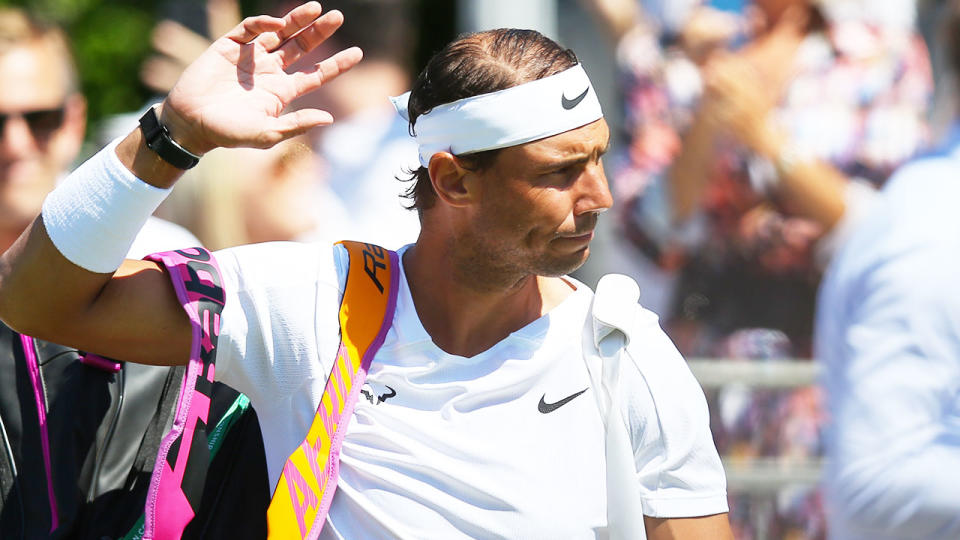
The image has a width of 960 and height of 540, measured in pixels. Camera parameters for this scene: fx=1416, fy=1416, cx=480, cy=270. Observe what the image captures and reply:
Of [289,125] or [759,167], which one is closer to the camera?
[289,125]

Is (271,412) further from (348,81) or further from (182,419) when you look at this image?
(348,81)

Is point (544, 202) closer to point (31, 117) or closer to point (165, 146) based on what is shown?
point (165, 146)

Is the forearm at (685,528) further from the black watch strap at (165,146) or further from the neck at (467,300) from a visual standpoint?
the black watch strap at (165,146)

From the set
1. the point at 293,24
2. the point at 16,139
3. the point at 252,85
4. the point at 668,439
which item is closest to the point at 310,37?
the point at 293,24

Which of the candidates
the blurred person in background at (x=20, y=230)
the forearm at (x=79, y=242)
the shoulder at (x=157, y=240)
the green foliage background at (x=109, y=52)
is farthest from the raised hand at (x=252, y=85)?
the green foliage background at (x=109, y=52)

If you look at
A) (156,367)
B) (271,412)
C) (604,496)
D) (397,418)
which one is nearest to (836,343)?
(604,496)

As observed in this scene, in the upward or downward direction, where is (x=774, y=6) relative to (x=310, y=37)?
downward

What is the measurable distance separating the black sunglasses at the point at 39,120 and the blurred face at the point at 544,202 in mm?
1992

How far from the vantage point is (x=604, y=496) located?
2.75 m

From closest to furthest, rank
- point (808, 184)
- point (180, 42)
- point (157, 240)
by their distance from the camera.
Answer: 1. point (157, 240)
2. point (808, 184)
3. point (180, 42)

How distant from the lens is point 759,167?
493 cm

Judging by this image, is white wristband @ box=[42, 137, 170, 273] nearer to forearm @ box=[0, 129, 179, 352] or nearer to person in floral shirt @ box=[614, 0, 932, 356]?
forearm @ box=[0, 129, 179, 352]

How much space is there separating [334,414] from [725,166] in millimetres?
2628

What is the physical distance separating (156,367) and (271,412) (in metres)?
0.43
